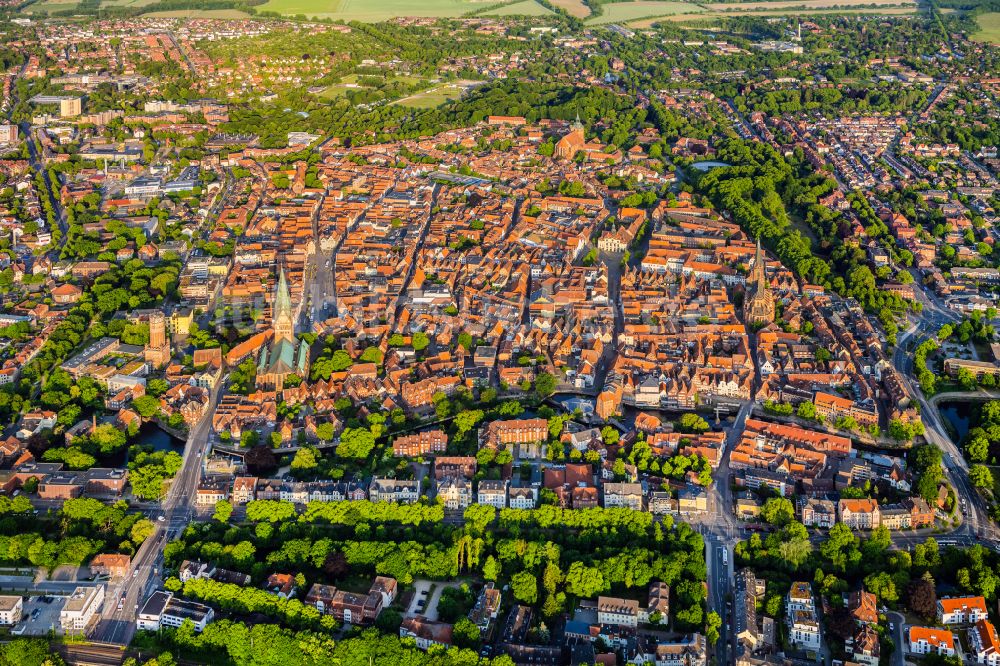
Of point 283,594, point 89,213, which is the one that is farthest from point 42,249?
point 283,594

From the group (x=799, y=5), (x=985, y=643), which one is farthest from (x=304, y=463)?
(x=799, y=5)

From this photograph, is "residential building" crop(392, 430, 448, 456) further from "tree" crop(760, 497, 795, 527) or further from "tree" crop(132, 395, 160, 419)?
"tree" crop(760, 497, 795, 527)

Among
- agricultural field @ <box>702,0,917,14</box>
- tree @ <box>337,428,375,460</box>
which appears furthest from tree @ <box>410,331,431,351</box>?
agricultural field @ <box>702,0,917,14</box>

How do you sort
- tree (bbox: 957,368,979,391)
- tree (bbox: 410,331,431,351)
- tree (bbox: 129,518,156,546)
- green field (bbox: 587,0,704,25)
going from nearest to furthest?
tree (bbox: 129,518,156,546) → tree (bbox: 957,368,979,391) → tree (bbox: 410,331,431,351) → green field (bbox: 587,0,704,25)

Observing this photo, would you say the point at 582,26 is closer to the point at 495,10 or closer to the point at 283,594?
the point at 495,10

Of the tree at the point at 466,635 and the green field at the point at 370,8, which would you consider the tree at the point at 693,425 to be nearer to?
the tree at the point at 466,635

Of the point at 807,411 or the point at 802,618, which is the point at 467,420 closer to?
the point at 807,411

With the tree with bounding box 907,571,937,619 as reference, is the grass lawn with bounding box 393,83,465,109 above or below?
above
